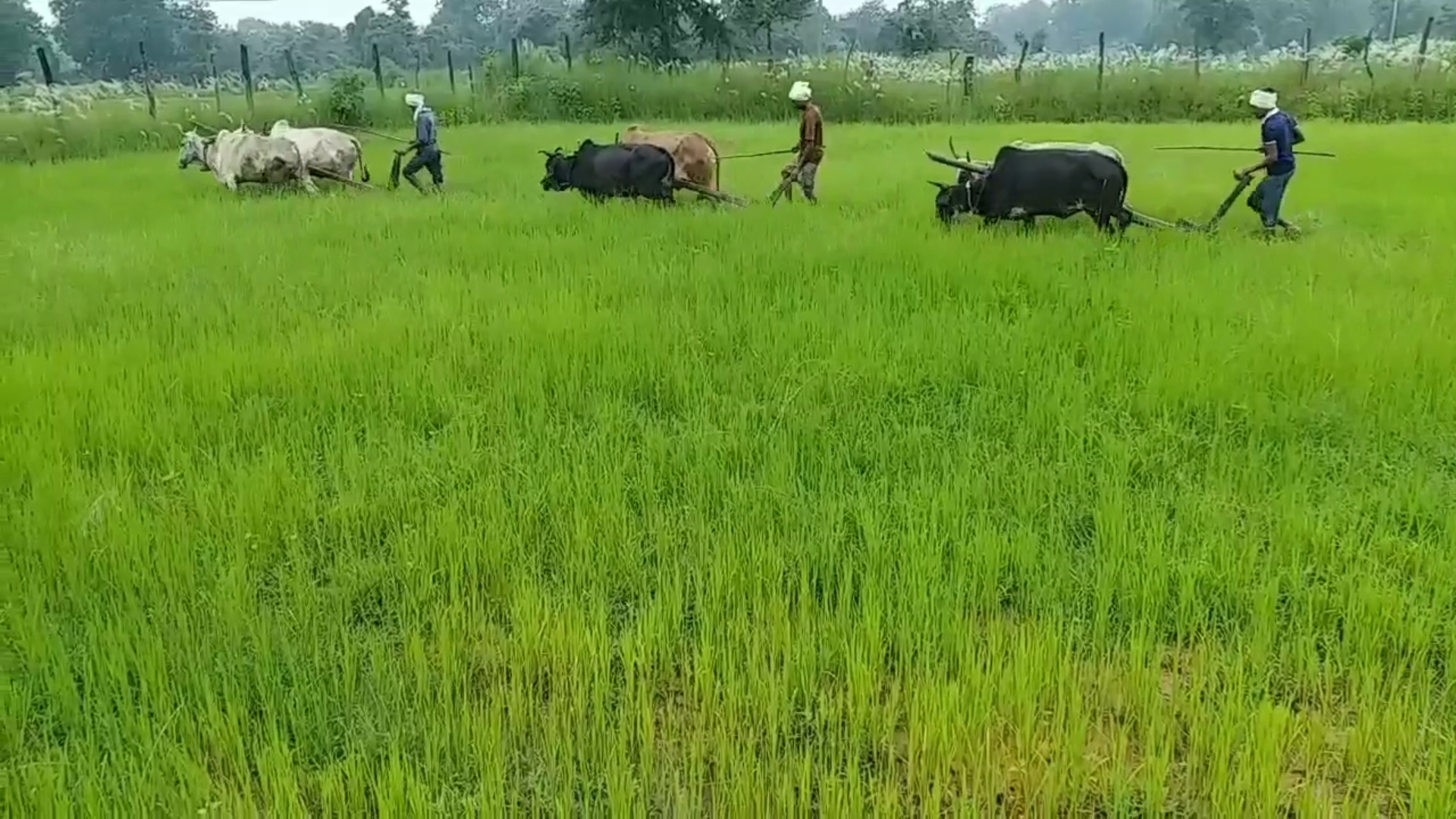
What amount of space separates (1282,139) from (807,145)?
149 inches

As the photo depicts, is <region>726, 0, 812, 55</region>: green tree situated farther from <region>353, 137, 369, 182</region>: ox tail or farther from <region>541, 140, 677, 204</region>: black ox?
<region>541, 140, 677, 204</region>: black ox

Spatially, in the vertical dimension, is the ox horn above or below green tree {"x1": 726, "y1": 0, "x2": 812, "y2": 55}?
below

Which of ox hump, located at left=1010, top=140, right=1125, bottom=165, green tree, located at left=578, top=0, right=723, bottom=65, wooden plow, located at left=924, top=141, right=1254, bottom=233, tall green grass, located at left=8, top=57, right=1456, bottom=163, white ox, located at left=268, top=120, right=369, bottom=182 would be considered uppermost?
green tree, located at left=578, top=0, right=723, bottom=65

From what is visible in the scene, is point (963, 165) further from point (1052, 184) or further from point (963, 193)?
point (1052, 184)

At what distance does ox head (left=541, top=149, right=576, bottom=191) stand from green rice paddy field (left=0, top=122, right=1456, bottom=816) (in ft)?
10.8

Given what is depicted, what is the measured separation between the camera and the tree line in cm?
2577

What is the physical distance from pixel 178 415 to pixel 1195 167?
1057cm

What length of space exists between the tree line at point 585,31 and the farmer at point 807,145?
14029mm

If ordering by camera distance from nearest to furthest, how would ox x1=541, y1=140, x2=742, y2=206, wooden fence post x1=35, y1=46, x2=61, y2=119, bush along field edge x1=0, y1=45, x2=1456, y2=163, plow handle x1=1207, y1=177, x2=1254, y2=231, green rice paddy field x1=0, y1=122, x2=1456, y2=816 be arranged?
green rice paddy field x1=0, y1=122, x2=1456, y2=816, plow handle x1=1207, y1=177, x2=1254, y2=231, ox x1=541, y1=140, x2=742, y2=206, wooden fence post x1=35, y1=46, x2=61, y2=119, bush along field edge x1=0, y1=45, x2=1456, y2=163

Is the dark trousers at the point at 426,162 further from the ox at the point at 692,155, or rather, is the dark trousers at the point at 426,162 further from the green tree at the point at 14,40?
the green tree at the point at 14,40

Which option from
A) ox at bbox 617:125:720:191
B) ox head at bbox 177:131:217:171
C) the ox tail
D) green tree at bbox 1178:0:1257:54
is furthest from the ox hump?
green tree at bbox 1178:0:1257:54

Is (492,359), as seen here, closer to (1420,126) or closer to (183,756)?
(183,756)

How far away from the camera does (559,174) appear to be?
1001 cm

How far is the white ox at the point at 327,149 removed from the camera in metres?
11.7
